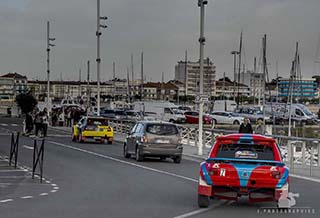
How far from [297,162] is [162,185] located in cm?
890

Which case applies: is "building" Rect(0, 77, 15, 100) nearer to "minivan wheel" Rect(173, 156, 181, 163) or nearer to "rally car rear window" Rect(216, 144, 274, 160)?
"minivan wheel" Rect(173, 156, 181, 163)

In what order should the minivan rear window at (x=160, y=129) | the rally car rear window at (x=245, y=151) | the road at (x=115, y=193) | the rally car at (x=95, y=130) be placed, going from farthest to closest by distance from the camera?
the rally car at (x=95, y=130) < the minivan rear window at (x=160, y=129) < the rally car rear window at (x=245, y=151) < the road at (x=115, y=193)

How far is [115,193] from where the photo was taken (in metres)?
16.7

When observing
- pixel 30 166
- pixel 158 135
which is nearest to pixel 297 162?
pixel 158 135

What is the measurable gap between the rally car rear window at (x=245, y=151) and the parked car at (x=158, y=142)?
13159 millimetres

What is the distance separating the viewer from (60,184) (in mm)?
18750

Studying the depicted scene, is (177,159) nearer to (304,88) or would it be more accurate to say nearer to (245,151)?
(245,151)

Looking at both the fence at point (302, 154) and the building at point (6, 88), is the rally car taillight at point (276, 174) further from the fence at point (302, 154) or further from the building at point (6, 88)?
the building at point (6, 88)

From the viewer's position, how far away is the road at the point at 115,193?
43.9ft

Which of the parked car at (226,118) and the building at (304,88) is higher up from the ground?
the building at (304,88)

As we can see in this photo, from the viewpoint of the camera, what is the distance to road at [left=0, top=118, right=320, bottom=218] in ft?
43.9

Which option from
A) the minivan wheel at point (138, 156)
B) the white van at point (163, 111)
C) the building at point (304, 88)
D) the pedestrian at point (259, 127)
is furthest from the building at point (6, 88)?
the minivan wheel at point (138, 156)

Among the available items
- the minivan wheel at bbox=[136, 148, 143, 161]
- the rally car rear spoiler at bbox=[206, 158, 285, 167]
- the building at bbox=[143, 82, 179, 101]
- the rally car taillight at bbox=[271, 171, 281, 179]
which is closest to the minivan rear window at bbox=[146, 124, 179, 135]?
the minivan wheel at bbox=[136, 148, 143, 161]

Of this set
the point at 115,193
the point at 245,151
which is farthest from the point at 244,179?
the point at 115,193
